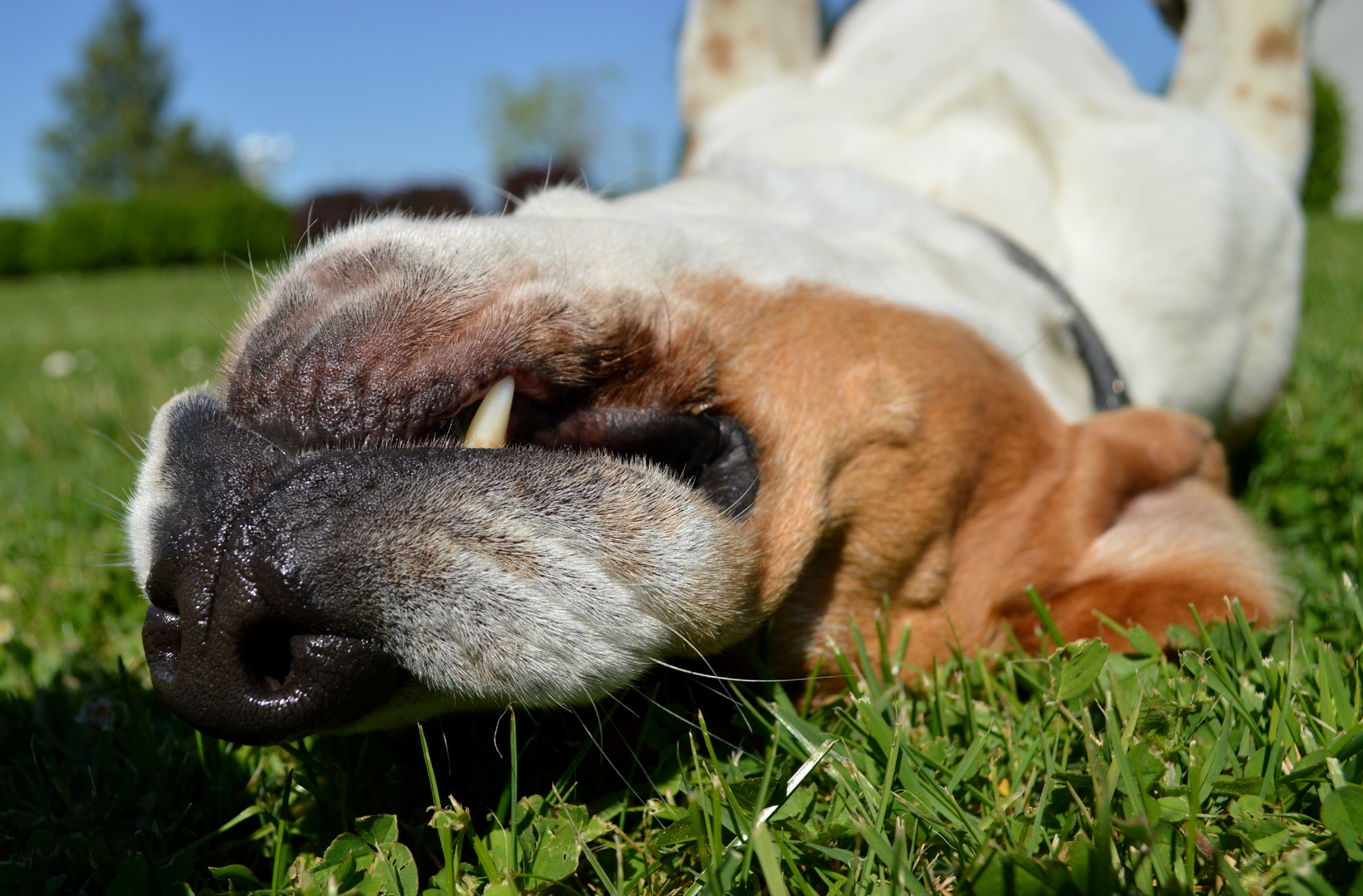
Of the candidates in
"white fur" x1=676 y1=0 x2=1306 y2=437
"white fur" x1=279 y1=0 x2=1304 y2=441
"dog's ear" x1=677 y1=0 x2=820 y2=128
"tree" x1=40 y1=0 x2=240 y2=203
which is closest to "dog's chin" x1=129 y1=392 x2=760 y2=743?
"white fur" x1=279 y1=0 x2=1304 y2=441

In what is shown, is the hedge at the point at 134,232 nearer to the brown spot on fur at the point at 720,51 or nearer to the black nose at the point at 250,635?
the brown spot on fur at the point at 720,51

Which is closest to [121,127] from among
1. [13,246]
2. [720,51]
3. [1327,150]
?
[13,246]

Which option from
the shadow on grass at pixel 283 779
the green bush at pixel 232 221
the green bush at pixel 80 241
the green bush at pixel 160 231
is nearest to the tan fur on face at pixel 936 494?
the shadow on grass at pixel 283 779

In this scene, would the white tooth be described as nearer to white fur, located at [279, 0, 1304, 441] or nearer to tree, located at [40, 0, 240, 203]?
white fur, located at [279, 0, 1304, 441]

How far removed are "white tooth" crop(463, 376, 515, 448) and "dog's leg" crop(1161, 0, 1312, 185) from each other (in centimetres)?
288

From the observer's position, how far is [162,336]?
6734 mm

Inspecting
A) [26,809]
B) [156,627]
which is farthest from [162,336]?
[156,627]

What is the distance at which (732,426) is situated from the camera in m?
1.42

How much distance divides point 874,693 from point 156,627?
100 centimetres

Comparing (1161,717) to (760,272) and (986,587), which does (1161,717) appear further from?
(760,272)

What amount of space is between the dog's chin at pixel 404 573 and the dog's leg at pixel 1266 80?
2.77m

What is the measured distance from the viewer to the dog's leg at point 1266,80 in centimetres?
312

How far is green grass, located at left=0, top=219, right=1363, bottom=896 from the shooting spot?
1101mm

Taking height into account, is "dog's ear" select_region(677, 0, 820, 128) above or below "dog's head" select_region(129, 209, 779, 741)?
above
